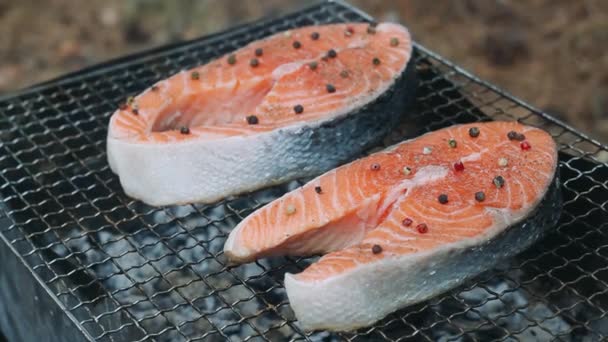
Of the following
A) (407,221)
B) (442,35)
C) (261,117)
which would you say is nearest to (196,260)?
(261,117)

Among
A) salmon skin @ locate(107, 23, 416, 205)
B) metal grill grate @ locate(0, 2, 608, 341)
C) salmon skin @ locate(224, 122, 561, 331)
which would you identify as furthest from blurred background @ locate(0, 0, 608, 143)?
salmon skin @ locate(224, 122, 561, 331)

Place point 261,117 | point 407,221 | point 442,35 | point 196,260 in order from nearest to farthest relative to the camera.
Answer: point 407,221
point 196,260
point 261,117
point 442,35

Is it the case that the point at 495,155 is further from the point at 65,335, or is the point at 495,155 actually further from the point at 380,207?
the point at 65,335

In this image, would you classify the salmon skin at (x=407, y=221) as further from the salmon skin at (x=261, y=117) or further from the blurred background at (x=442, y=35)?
the blurred background at (x=442, y=35)

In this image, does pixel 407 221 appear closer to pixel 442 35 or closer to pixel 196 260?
pixel 196 260

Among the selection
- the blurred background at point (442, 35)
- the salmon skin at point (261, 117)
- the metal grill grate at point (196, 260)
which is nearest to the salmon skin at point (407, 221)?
the metal grill grate at point (196, 260)

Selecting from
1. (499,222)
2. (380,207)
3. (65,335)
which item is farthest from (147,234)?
(499,222)
